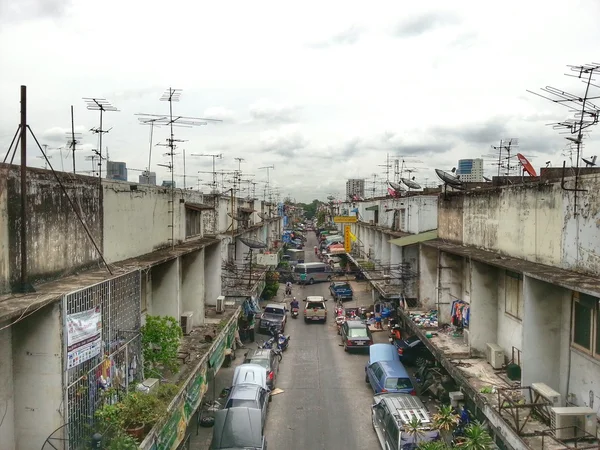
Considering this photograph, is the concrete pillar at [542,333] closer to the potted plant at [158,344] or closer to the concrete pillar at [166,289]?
the potted plant at [158,344]

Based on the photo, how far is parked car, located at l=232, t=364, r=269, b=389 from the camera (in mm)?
15111

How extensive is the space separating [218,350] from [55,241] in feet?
26.6

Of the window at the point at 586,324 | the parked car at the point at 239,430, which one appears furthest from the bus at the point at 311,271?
the window at the point at 586,324

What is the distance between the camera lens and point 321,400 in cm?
1658

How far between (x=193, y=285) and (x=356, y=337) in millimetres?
8967

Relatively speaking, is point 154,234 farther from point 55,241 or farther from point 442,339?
point 442,339

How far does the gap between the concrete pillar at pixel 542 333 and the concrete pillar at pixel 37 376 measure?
27.4 feet

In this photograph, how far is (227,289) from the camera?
2311 centimetres

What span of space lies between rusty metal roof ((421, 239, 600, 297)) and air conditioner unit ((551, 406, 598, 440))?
2.14 meters

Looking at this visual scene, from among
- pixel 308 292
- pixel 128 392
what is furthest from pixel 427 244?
pixel 308 292

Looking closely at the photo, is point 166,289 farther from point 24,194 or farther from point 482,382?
point 482,382

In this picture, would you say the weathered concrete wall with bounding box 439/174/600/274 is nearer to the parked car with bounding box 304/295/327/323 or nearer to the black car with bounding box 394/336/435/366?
the black car with bounding box 394/336/435/366

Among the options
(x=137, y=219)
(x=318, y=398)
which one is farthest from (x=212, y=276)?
(x=137, y=219)

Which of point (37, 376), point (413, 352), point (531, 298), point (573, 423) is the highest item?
point (531, 298)
